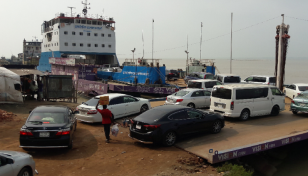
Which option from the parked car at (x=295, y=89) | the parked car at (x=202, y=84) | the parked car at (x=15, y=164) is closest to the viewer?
the parked car at (x=15, y=164)

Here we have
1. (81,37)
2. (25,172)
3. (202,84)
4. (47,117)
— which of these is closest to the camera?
(25,172)

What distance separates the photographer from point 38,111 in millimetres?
8930

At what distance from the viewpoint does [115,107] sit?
12594 mm

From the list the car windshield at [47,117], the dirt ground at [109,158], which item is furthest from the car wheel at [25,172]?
the car windshield at [47,117]

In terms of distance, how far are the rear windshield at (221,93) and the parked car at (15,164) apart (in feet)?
29.3

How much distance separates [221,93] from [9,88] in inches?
487

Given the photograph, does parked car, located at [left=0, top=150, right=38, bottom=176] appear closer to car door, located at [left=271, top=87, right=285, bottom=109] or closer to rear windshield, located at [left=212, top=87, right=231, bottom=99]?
rear windshield, located at [left=212, top=87, right=231, bottom=99]

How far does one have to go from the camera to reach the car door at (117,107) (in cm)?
1252

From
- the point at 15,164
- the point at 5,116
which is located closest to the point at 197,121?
the point at 15,164

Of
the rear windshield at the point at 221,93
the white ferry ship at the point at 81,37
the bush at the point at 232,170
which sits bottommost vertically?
the bush at the point at 232,170

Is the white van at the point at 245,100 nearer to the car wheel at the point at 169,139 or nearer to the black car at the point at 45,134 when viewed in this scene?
the car wheel at the point at 169,139

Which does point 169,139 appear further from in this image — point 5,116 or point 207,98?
point 5,116

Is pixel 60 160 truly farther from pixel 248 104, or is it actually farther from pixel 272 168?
pixel 248 104

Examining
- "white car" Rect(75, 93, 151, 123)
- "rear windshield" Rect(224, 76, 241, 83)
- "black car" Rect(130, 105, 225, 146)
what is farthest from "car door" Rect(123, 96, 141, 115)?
"rear windshield" Rect(224, 76, 241, 83)
